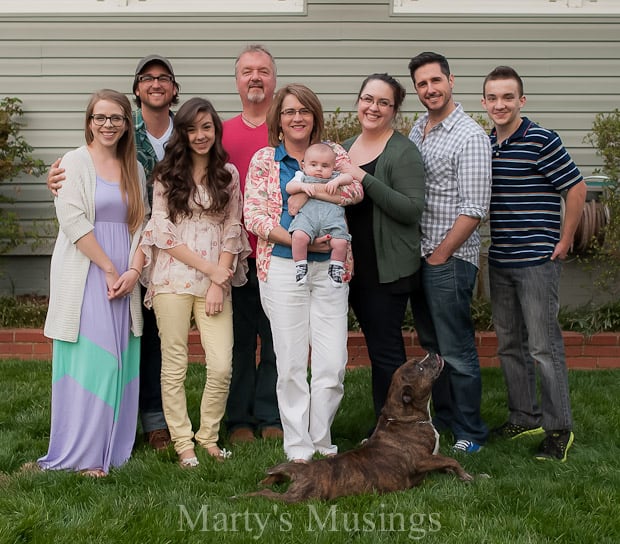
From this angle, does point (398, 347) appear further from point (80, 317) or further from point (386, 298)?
point (80, 317)

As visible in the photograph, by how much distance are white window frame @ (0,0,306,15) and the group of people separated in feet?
12.3

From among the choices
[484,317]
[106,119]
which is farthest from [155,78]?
[484,317]

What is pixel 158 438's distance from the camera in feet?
16.5

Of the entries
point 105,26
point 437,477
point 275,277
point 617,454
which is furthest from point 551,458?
point 105,26

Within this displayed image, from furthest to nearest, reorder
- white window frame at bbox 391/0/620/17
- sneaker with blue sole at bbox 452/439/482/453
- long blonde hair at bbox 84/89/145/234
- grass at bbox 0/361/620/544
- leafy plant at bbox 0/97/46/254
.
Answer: white window frame at bbox 391/0/620/17 < leafy plant at bbox 0/97/46/254 < sneaker with blue sole at bbox 452/439/482/453 < long blonde hair at bbox 84/89/145/234 < grass at bbox 0/361/620/544

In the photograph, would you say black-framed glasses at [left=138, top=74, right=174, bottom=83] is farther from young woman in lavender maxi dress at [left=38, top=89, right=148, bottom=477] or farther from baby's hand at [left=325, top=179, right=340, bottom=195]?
baby's hand at [left=325, top=179, right=340, bottom=195]

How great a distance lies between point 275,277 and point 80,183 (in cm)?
124

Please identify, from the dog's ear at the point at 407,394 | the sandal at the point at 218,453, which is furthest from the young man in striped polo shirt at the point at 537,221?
the sandal at the point at 218,453

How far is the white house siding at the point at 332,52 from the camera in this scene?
330 inches

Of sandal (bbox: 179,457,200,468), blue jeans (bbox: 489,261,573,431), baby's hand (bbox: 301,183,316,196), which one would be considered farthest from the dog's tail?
blue jeans (bbox: 489,261,573,431)

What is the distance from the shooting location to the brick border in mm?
7133

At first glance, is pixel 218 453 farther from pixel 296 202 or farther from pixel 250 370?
pixel 296 202

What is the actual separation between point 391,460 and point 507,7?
6035 mm

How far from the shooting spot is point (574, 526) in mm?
3668
